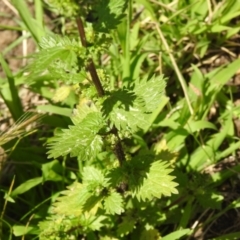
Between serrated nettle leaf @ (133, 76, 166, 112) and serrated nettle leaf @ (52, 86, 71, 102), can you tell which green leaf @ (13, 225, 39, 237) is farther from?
serrated nettle leaf @ (133, 76, 166, 112)

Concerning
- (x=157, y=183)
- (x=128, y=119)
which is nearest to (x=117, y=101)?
(x=128, y=119)

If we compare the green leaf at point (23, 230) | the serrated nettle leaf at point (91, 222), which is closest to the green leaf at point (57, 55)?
the serrated nettle leaf at point (91, 222)

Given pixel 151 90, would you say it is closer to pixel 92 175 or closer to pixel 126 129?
pixel 126 129

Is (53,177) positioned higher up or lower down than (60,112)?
lower down

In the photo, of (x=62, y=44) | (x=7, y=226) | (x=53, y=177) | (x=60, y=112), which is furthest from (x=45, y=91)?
(x=62, y=44)

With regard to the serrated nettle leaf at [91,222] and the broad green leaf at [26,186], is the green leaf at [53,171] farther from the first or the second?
the serrated nettle leaf at [91,222]

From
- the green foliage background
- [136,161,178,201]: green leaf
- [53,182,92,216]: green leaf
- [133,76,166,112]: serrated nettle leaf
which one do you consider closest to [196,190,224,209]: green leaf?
the green foliage background

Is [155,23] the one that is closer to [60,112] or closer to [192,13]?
[192,13]
